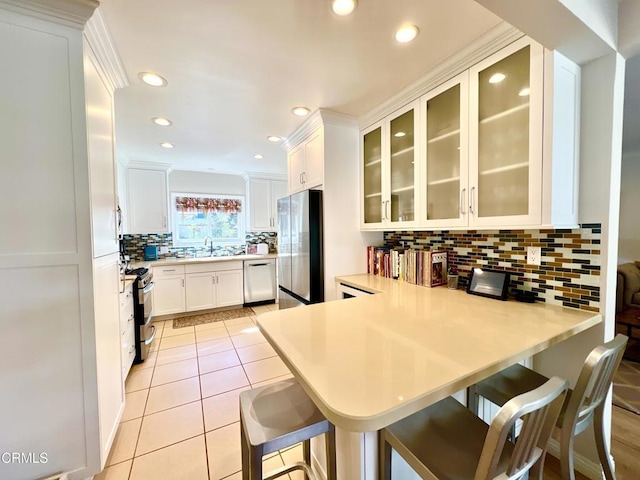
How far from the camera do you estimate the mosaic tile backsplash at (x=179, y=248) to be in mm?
4168

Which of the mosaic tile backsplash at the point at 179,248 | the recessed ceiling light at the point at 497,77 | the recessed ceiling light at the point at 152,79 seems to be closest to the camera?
the recessed ceiling light at the point at 497,77

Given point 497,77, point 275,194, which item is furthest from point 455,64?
point 275,194

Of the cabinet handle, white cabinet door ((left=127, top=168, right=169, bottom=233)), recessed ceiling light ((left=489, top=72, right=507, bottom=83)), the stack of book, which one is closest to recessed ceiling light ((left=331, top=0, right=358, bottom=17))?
recessed ceiling light ((left=489, top=72, right=507, bottom=83))

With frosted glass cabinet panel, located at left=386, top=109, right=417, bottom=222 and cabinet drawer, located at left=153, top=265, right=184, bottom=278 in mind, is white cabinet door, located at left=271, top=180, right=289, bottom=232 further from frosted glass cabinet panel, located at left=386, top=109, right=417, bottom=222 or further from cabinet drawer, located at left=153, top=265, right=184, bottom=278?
frosted glass cabinet panel, located at left=386, top=109, right=417, bottom=222

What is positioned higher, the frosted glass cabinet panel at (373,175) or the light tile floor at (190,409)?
the frosted glass cabinet panel at (373,175)

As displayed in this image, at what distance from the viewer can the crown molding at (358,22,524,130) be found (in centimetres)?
138

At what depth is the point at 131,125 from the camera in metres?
2.62

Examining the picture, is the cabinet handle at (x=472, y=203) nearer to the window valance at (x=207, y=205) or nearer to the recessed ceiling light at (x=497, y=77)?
the recessed ceiling light at (x=497, y=77)

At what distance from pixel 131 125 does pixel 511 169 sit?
10.6 ft

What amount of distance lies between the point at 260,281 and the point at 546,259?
380 cm

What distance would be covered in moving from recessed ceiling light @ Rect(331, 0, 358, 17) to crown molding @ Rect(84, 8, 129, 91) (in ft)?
3.64

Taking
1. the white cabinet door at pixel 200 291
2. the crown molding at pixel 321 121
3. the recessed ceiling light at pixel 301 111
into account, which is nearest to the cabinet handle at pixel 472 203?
the crown molding at pixel 321 121

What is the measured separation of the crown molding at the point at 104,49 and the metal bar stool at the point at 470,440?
2.16 metres

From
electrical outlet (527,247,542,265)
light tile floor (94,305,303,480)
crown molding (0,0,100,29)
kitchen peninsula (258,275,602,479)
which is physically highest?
crown molding (0,0,100,29)
